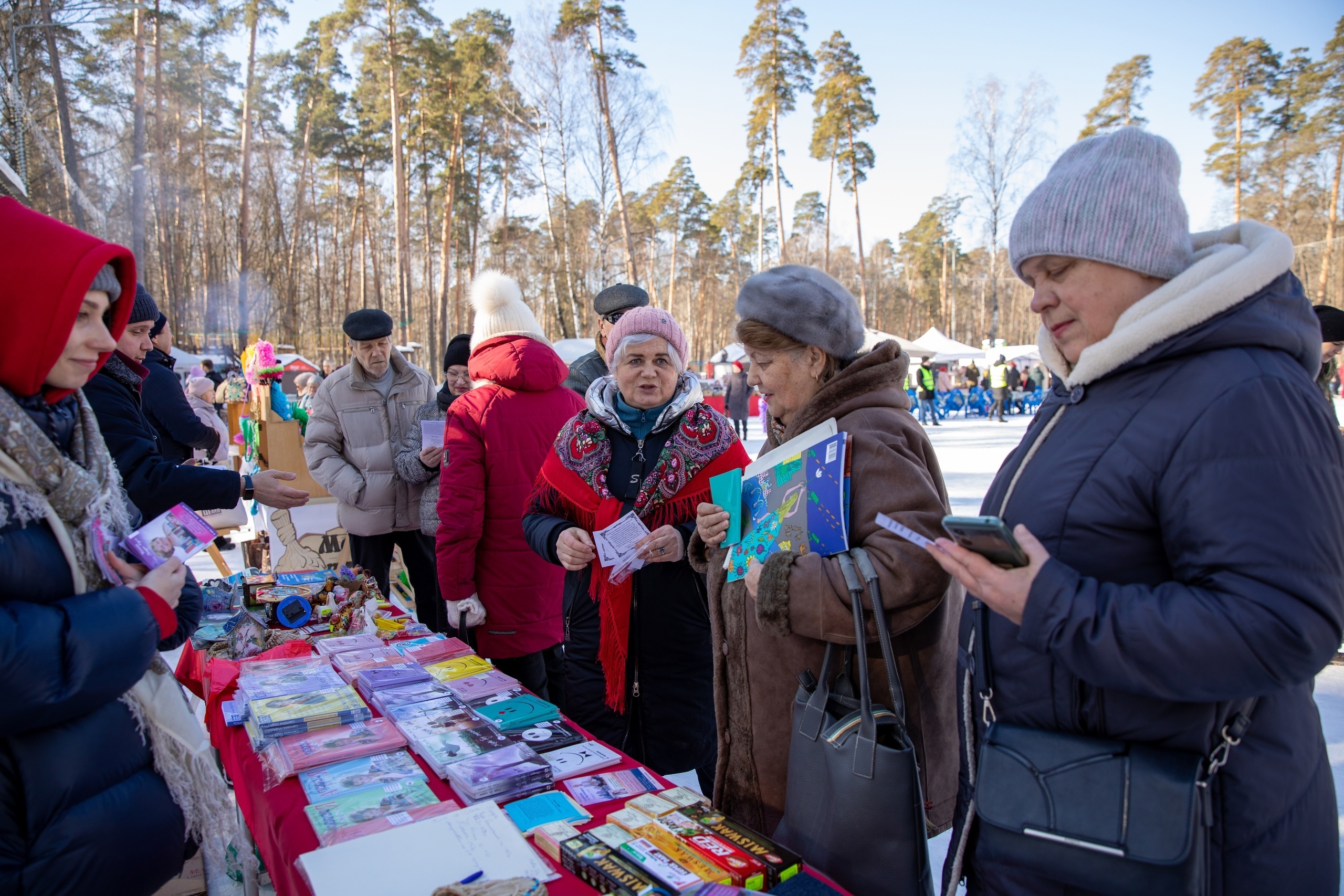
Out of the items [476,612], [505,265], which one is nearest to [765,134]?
[505,265]

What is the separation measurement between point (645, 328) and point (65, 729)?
1.79 metres

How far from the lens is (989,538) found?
3.61ft

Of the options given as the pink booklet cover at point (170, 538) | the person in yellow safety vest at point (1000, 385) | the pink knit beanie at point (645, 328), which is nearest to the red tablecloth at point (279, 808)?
the pink booklet cover at point (170, 538)

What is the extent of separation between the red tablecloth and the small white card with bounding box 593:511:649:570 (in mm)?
588

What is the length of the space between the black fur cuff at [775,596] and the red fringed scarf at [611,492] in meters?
0.63

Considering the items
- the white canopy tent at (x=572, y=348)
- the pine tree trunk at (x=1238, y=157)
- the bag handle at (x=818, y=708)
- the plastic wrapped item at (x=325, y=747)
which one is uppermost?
the pine tree trunk at (x=1238, y=157)

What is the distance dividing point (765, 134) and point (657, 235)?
44.1ft

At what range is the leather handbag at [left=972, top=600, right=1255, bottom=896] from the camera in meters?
1.02

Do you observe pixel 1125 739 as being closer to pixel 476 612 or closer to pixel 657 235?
pixel 476 612

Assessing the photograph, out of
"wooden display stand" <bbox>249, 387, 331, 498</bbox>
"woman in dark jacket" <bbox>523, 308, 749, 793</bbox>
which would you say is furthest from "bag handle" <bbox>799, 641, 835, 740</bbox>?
"wooden display stand" <bbox>249, 387, 331, 498</bbox>

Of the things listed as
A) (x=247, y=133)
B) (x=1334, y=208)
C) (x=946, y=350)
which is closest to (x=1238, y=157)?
(x=1334, y=208)

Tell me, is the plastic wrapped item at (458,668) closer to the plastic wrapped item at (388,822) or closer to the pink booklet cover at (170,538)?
the plastic wrapped item at (388,822)

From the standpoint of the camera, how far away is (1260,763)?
42.8 inches

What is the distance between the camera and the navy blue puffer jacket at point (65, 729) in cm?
119
